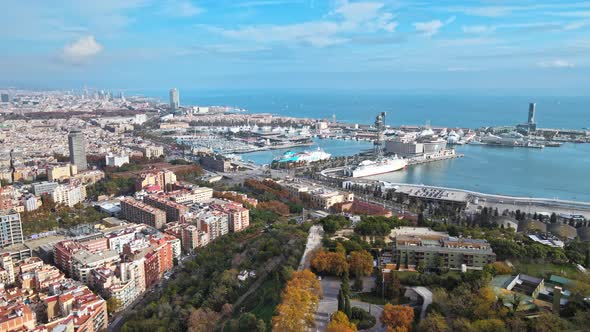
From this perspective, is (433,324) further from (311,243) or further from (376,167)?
(376,167)

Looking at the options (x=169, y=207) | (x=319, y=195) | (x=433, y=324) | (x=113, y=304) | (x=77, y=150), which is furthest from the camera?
(x=77, y=150)

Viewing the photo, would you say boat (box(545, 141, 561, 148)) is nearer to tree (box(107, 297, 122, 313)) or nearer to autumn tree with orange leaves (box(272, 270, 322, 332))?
autumn tree with orange leaves (box(272, 270, 322, 332))

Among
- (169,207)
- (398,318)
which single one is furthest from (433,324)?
(169,207)

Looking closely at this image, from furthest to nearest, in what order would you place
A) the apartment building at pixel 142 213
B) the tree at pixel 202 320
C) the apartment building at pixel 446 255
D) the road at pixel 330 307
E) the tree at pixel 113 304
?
the apartment building at pixel 142 213
the tree at pixel 113 304
the apartment building at pixel 446 255
the tree at pixel 202 320
the road at pixel 330 307

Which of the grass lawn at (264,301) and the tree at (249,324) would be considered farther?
the grass lawn at (264,301)

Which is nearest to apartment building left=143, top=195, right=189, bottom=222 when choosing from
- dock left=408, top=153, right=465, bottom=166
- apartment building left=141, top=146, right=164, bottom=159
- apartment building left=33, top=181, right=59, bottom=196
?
apartment building left=33, top=181, right=59, bottom=196

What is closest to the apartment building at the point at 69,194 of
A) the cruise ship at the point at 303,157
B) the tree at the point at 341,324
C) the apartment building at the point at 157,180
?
the apartment building at the point at 157,180

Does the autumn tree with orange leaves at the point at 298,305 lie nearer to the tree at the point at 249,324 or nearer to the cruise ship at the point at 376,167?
the tree at the point at 249,324
